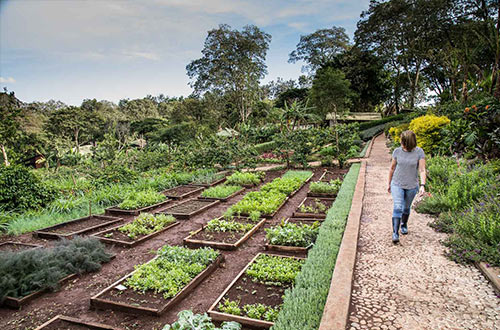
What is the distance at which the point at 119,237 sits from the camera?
4.95 metres

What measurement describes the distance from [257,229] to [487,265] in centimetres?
315

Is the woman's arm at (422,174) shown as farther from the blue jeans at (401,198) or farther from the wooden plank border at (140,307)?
the wooden plank border at (140,307)

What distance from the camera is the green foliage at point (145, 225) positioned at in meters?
5.01

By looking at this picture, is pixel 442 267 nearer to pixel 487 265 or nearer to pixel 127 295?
pixel 487 265

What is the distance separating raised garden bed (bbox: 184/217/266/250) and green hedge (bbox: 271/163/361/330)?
120 centimetres

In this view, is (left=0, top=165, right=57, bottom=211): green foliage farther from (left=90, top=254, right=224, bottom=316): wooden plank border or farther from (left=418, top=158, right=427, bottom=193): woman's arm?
(left=418, top=158, right=427, bottom=193): woman's arm

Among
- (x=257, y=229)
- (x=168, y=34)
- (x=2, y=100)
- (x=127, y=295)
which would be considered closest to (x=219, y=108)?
(x=168, y=34)

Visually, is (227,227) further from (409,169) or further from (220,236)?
(409,169)

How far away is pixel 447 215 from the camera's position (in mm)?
4488

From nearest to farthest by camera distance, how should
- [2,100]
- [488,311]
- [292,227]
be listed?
[488,311], [292,227], [2,100]

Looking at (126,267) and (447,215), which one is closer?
(126,267)

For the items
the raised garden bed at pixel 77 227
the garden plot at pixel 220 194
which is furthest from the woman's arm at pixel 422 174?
the raised garden bed at pixel 77 227

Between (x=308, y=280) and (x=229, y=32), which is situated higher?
(x=229, y=32)

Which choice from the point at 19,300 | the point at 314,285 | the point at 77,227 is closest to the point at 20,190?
the point at 77,227
